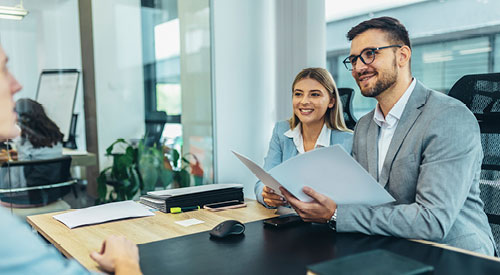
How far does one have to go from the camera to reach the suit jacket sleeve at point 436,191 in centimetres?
133

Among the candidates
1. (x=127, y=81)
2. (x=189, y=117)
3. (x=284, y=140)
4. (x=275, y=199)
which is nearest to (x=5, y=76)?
(x=275, y=199)

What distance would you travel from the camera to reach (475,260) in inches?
43.5

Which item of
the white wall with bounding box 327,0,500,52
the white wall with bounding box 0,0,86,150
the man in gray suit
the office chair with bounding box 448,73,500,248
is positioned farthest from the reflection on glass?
the office chair with bounding box 448,73,500,248

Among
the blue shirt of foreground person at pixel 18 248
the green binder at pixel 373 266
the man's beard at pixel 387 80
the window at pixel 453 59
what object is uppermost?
the window at pixel 453 59

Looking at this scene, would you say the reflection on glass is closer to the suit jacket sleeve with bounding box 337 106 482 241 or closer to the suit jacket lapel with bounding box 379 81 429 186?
the suit jacket lapel with bounding box 379 81 429 186

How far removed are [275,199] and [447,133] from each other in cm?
71

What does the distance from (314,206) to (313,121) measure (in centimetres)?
98

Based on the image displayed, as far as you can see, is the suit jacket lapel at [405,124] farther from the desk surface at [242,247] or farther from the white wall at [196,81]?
Result: the white wall at [196,81]

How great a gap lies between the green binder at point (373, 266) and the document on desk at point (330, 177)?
1.31 ft

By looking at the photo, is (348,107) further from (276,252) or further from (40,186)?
(40,186)

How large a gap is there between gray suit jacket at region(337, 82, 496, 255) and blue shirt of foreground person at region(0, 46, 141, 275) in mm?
796

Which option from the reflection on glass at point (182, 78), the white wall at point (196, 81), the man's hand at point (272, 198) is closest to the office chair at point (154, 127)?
the reflection on glass at point (182, 78)

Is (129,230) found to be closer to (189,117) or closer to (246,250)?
(246,250)

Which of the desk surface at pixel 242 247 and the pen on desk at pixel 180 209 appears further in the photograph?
the pen on desk at pixel 180 209
